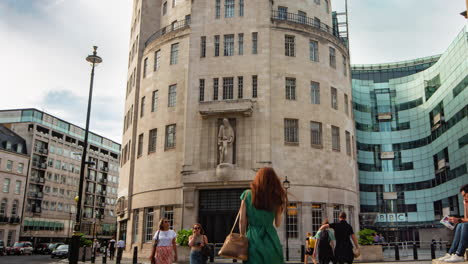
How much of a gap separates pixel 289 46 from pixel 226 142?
410 inches

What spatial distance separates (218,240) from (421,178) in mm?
49372

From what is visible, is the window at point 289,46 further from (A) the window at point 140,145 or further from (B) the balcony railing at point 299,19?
(A) the window at point 140,145

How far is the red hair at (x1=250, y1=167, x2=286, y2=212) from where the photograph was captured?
535 cm

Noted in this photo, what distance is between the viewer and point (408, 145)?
74562mm

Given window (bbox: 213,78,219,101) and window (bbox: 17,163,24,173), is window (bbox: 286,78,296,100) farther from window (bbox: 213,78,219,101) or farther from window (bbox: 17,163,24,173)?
window (bbox: 17,163,24,173)

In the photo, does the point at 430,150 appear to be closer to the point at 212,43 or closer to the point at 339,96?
the point at 339,96

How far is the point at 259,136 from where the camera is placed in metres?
34.8

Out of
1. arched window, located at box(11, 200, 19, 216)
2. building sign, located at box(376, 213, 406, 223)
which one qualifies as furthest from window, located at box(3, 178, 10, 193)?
building sign, located at box(376, 213, 406, 223)

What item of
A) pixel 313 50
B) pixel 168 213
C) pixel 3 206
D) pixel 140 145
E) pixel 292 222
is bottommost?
pixel 292 222

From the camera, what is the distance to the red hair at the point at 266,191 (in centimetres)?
535

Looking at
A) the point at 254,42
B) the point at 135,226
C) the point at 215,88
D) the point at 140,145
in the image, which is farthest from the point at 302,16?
the point at 135,226

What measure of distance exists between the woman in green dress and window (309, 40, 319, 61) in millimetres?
34190

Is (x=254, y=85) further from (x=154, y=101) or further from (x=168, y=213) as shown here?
(x=168, y=213)

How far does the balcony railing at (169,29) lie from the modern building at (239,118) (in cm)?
20
